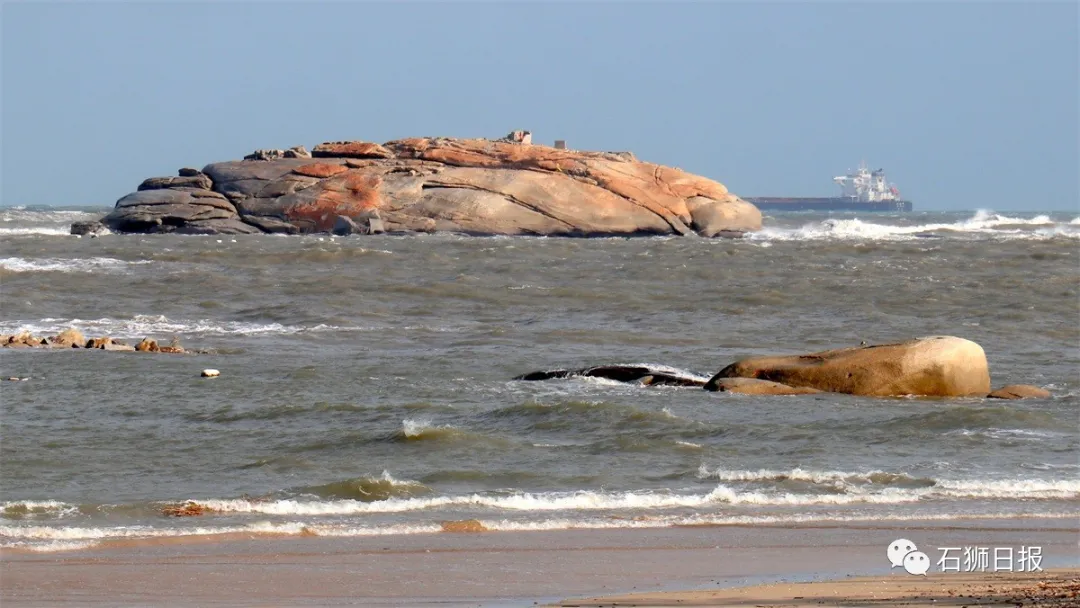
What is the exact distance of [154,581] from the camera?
28.7 feet

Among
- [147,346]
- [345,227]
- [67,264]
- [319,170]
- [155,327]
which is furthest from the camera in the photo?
[319,170]

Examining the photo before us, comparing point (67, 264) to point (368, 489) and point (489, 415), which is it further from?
point (368, 489)

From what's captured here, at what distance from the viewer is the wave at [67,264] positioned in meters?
37.8

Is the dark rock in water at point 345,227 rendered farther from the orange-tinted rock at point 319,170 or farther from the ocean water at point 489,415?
the ocean water at point 489,415

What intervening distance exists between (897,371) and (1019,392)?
1.57 m

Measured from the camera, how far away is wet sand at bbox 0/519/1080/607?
840 cm

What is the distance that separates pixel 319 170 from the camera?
68.2 m

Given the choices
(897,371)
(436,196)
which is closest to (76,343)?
(897,371)

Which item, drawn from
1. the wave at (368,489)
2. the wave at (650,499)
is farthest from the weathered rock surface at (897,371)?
the wave at (368,489)

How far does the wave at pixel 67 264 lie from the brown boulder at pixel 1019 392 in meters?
26.4

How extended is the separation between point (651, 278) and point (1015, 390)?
20.2 metres

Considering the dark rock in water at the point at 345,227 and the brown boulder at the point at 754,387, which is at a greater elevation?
the dark rock in water at the point at 345,227

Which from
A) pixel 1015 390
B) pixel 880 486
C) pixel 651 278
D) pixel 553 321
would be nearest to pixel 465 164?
pixel 651 278

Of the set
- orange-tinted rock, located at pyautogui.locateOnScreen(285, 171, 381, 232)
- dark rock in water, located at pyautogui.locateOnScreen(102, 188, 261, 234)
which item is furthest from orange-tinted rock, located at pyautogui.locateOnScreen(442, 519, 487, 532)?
dark rock in water, located at pyautogui.locateOnScreen(102, 188, 261, 234)
